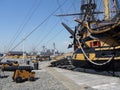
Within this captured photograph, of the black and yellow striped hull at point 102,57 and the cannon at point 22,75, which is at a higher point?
the black and yellow striped hull at point 102,57

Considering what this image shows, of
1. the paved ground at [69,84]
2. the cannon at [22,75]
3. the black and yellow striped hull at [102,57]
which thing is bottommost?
the paved ground at [69,84]

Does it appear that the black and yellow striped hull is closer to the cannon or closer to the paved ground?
the paved ground

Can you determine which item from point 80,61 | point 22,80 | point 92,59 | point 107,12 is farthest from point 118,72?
point 107,12

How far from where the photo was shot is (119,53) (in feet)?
57.2

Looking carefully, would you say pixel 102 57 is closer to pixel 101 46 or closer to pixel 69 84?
pixel 101 46

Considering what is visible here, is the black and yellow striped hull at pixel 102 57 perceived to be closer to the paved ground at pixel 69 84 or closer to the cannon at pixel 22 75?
the paved ground at pixel 69 84

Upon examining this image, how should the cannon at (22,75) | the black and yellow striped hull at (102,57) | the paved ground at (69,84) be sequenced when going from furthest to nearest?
the black and yellow striped hull at (102,57) → the cannon at (22,75) → the paved ground at (69,84)

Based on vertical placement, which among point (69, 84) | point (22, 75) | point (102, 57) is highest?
point (102, 57)

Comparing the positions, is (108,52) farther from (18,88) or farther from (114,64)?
(18,88)

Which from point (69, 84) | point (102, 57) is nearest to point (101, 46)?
point (102, 57)

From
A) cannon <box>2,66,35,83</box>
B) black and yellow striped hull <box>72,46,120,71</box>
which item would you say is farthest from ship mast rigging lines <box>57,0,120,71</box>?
cannon <box>2,66,35,83</box>

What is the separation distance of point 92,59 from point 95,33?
2029 millimetres

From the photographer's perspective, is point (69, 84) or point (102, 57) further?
point (102, 57)

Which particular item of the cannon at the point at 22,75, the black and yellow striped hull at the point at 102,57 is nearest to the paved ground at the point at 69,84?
the cannon at the point at 22,75
